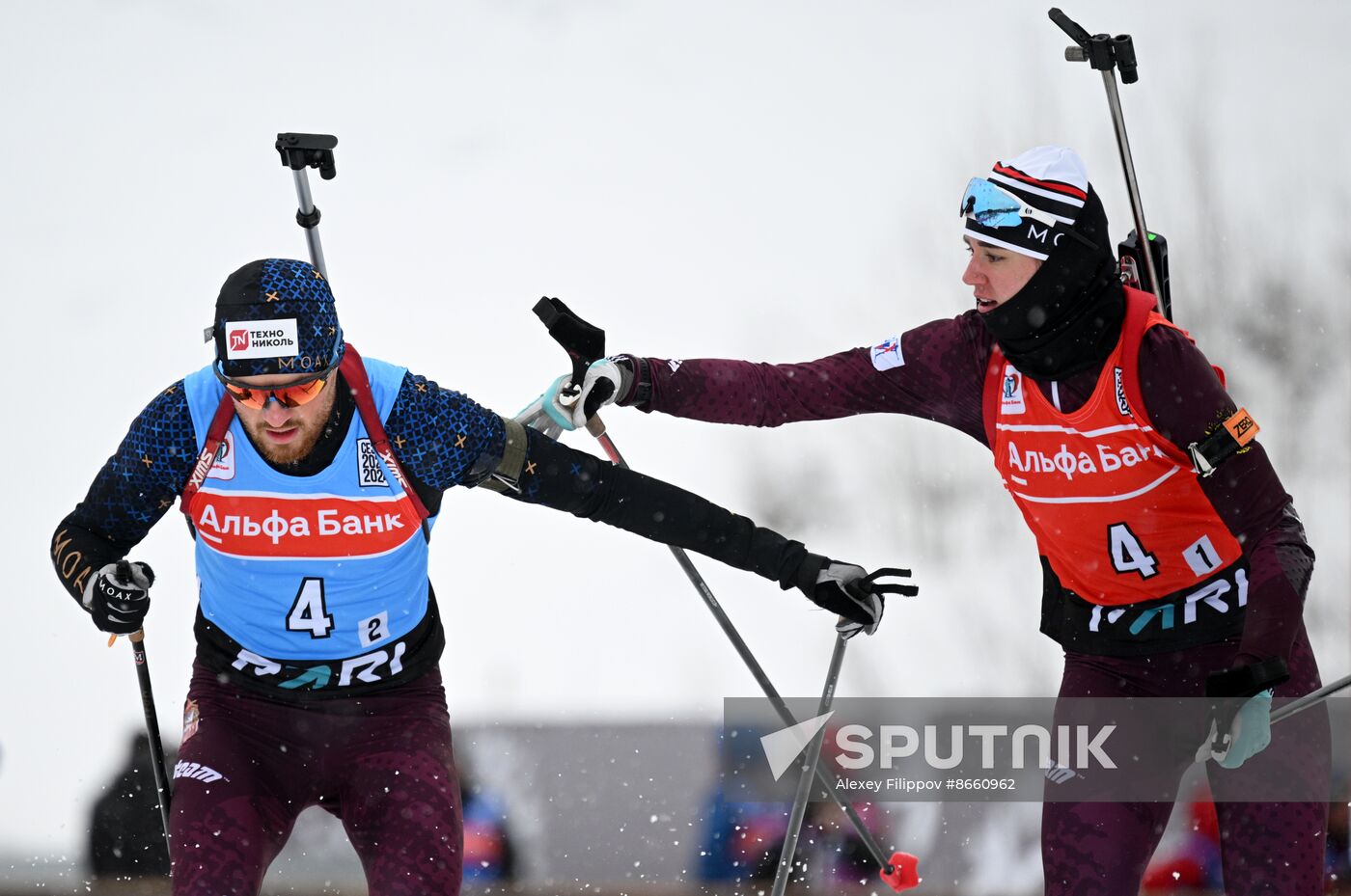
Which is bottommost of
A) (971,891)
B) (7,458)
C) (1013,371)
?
(971,891)

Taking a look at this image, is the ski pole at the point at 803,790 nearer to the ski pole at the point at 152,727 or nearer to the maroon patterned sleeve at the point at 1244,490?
the maroon patterned sleeve at the point at 1244,490

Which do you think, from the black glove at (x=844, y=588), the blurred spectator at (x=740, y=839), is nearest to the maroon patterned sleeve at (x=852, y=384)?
the black glove at (x=844, y=588)

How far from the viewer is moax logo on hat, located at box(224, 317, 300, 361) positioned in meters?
2.85

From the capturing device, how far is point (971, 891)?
5934 millimetres

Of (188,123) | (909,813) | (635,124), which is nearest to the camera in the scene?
(909,813)

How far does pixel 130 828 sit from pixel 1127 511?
14.4ft

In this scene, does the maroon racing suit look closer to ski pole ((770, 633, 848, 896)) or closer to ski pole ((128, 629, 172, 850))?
ski pole ((770, 633, 848, 896))

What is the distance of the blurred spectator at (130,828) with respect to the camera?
Answer: 5773mm

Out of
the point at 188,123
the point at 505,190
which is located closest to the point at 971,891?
the point at 505,190

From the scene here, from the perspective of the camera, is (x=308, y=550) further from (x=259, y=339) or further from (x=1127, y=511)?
(x=1127, y=511)

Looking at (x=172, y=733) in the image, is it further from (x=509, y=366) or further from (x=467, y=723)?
(x=509, y=366)

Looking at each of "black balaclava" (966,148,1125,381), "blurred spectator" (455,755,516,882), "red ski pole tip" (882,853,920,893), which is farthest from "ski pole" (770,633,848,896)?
"blurred spectator" (455,755,516,882)

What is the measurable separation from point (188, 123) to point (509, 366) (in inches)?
95.1

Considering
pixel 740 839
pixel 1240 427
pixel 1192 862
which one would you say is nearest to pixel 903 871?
pixel 1240 427
